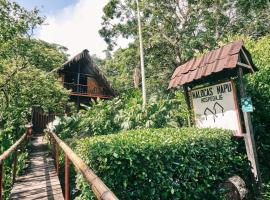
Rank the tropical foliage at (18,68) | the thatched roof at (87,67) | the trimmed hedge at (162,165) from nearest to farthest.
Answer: the trimmed hedge at (162,165) < the tropical foliage at (18,68) < the thatched roof at (87,67)

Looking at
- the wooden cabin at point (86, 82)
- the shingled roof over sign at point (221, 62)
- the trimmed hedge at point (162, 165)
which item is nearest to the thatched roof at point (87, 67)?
the wooden cabin at point (86, 82)

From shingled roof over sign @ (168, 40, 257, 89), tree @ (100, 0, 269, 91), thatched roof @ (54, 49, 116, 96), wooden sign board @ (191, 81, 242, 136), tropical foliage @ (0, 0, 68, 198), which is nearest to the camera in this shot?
shingled roof over sign @ (168, 40, 257, 89)

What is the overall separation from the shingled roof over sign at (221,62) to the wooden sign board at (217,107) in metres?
0.42

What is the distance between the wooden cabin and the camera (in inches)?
1063

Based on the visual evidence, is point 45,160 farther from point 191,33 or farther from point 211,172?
point 191,33

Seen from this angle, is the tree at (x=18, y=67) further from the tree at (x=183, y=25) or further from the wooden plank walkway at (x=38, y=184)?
the tree at (x=183, y=25)

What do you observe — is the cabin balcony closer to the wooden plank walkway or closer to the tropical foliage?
the tropical foliage

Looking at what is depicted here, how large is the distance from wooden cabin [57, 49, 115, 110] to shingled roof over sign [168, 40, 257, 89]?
19903mm

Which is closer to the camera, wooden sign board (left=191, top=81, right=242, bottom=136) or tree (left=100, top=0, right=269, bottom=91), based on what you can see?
wooden sign board (left=191, top=81, right=242, bottom=136)

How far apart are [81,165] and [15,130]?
11169mm

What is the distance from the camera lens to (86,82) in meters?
29.1

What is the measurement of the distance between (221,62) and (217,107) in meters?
1.13

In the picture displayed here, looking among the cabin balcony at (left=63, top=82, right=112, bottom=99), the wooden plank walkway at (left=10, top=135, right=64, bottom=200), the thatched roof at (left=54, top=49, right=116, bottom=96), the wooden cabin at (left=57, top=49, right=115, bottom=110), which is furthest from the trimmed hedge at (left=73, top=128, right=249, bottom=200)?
the cabin balcony at (left=63, top=82, right=112, bottom=99)

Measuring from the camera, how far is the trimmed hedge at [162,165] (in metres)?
4.30
